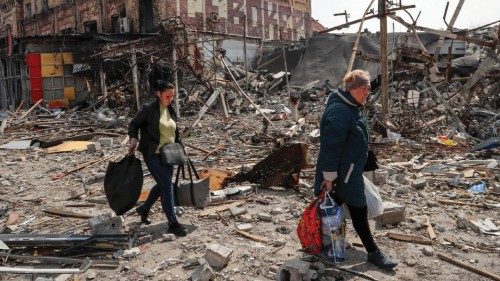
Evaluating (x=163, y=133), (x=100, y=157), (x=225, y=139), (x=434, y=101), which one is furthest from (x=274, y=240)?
(x=434, y=101)

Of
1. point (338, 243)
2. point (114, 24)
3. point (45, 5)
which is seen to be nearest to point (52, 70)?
point (114, 24)

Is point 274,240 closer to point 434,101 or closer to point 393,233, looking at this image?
point 393,233

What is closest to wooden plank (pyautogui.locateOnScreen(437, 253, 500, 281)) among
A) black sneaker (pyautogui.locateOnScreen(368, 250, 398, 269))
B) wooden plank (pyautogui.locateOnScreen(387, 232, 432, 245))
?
wooden plank (pyautogui.locateOnScreen(387, 232, 432, 245))

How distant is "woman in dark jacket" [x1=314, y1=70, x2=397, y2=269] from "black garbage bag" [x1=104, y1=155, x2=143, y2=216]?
2.08m

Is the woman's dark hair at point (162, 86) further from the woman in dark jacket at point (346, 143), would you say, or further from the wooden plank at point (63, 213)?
the wooden plank at point (63, 213)

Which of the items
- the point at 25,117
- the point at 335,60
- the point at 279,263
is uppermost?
the point at 335,60

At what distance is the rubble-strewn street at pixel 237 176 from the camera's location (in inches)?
161

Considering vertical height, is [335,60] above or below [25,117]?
above

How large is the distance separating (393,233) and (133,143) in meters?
3.06

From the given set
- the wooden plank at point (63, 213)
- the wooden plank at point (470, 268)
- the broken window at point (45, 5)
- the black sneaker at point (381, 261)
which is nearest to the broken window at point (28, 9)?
the broken window at point (45, 5)

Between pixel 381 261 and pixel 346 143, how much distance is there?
46.6 inches

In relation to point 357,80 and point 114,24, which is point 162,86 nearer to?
point 357,80

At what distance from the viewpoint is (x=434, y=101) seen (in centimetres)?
1284

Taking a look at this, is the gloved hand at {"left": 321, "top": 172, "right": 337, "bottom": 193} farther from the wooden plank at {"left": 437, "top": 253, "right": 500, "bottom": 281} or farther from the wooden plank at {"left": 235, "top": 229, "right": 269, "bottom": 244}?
the wooden plank at {"left": 437, "top": 253, "right": 500, "bottom": 281}
